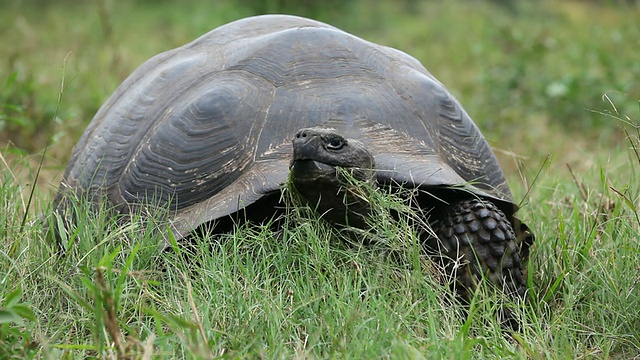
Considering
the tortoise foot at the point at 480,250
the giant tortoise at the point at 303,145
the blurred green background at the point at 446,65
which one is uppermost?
the giant tortoise at the point at 303,145

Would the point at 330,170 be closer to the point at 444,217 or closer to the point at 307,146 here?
the point at 307,146

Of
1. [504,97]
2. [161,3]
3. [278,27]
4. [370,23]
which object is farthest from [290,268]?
[161,3]

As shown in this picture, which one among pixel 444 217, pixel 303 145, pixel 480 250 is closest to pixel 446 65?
pixel 444 217

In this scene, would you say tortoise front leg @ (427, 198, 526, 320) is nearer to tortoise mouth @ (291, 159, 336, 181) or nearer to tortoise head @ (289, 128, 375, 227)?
tortoise head @ (289, 128, 375, 227)

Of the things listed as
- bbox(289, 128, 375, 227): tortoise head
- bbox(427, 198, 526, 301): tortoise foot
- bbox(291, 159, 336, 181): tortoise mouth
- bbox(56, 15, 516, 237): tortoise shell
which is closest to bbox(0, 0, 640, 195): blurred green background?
bbox(56, 15, 516, 237): tortoise shell

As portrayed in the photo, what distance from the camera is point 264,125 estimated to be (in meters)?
2.52

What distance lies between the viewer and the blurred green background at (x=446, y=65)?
4.73 m

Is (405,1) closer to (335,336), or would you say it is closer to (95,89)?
(95,89)

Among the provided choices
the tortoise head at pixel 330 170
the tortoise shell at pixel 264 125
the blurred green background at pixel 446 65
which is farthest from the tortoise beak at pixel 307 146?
the blurred green background at pixel 446 65

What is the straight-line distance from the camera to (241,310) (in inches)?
76.4

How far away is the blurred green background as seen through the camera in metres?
4.73

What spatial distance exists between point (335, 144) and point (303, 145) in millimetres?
125

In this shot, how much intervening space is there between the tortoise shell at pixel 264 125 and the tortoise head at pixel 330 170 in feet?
0.35

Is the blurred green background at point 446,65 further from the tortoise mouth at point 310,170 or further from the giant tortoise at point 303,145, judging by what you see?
the tortoise mouth at point 310,170
